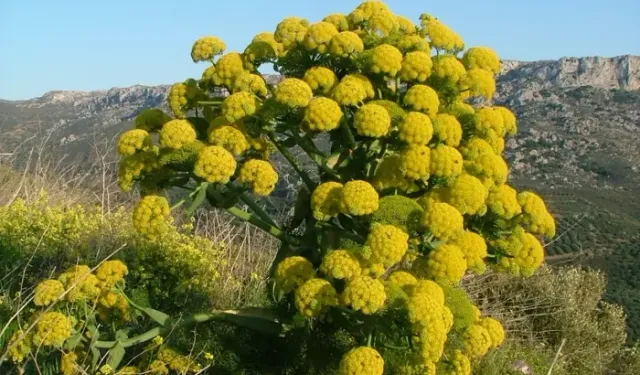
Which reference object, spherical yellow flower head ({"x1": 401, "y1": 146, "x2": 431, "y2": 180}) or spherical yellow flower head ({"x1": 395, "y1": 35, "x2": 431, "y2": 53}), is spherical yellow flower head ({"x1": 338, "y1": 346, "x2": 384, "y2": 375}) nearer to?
spherical yellow flower head ({"x1": 401, "y1": 146, "x2": 431, "y2": 180})

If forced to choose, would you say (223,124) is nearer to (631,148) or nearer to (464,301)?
(464,301)

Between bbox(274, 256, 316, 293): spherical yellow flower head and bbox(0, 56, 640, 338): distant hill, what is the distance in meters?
8.45

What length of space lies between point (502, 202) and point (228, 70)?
171 cm

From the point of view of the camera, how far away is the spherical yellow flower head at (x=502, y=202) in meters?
3.92

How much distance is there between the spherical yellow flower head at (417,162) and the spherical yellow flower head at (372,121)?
0.18m

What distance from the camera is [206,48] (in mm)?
4293

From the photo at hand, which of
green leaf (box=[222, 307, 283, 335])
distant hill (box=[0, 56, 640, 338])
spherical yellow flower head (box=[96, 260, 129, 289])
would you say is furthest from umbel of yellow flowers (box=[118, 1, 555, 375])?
distant hill (box=[0, 56, 640, 338])

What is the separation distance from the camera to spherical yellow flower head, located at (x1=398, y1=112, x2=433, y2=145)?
366cm

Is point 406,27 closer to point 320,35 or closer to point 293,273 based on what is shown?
point 320,35

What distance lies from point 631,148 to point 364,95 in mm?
70939

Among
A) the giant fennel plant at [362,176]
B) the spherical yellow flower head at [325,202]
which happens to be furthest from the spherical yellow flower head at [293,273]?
the spherical yellow flower head at [325,202]

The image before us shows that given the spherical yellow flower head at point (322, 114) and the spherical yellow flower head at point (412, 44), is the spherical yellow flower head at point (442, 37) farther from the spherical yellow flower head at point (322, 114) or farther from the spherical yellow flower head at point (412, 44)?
the spherical yellow flower head at point (322, 114)

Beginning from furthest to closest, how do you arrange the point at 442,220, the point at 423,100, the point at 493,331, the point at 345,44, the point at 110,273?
the point at 110,273 → the point at 493,331 → the point at 345,44 → the point at 423,100 → the point at 442,220

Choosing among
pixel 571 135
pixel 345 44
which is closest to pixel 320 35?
pixel 345 44
